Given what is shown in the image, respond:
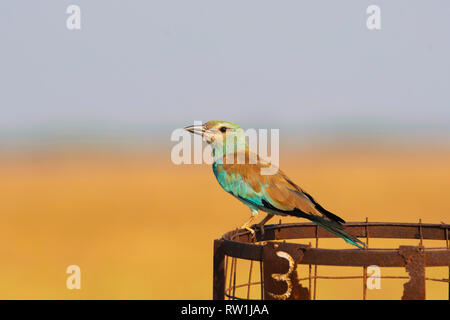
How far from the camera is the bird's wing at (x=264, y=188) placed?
6816 mm

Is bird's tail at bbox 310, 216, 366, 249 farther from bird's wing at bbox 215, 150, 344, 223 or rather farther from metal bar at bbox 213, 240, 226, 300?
metal bar at bbox 213, 240, 226, 300

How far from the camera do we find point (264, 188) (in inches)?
283

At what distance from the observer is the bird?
657 centimetres

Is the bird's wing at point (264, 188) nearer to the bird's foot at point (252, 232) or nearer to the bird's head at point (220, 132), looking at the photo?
the bird's head at point (220, 132)

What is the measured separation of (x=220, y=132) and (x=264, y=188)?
85 centimetres

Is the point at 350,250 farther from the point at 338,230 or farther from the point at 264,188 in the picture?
the point at 264,188

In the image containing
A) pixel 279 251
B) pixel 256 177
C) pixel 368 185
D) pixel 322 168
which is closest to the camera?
pixel 279 251

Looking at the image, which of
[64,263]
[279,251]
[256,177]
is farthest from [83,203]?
[279,251]

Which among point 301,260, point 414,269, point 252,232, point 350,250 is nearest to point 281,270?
point 301,260

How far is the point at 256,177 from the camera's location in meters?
7.32

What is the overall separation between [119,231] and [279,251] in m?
19.1

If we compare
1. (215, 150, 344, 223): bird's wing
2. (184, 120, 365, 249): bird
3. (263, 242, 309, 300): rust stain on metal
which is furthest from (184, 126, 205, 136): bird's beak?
(263, 242, 309, 300): rust stain on metal
